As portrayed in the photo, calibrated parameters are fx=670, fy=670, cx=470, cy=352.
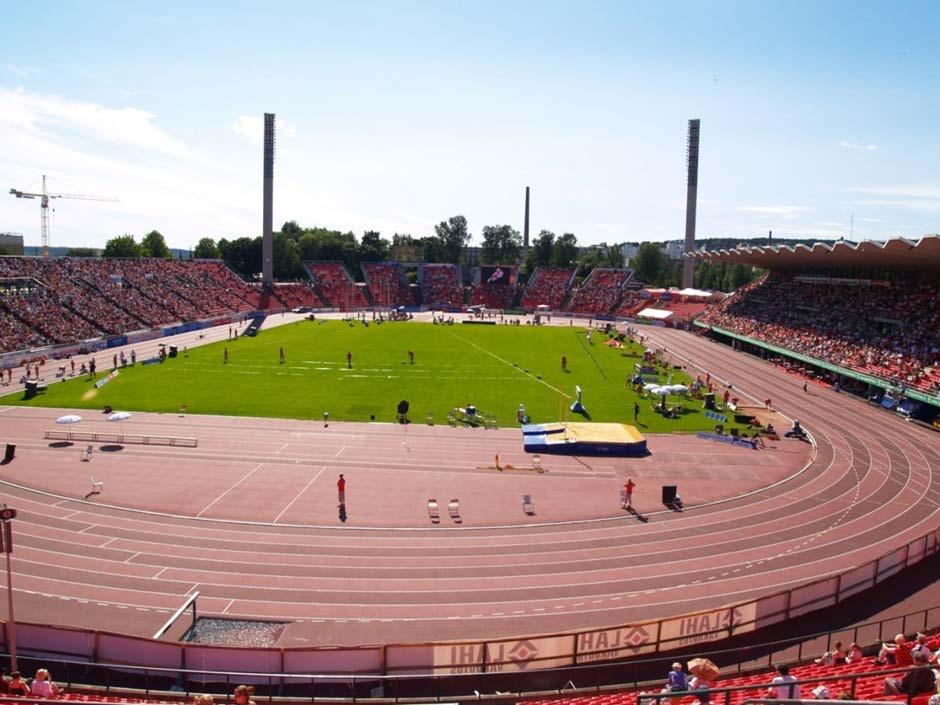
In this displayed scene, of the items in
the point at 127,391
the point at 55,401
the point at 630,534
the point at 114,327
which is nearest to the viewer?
the point at 630,534

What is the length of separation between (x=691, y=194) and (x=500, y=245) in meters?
57.8

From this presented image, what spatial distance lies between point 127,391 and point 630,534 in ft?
105

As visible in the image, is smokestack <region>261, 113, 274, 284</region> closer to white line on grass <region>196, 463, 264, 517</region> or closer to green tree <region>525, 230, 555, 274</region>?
green tree <region>525, 230, 555, 274</region>

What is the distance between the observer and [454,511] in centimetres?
2256

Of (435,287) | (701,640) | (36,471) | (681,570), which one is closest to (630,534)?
(681,570)

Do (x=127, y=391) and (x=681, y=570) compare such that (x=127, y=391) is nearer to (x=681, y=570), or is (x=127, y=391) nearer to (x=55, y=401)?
(x=55, y=401)

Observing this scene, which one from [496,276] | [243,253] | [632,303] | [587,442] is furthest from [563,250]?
[587,442]

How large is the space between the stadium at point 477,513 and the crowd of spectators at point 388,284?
4592 cm

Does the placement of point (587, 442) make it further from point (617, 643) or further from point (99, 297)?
point (99, 297)

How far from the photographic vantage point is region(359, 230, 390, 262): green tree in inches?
4998

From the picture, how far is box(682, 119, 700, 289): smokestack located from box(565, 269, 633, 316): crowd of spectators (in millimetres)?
8844

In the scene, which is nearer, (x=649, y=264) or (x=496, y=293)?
(x=496, y=293)

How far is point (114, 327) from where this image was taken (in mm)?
59656

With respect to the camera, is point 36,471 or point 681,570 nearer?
point 681,570
